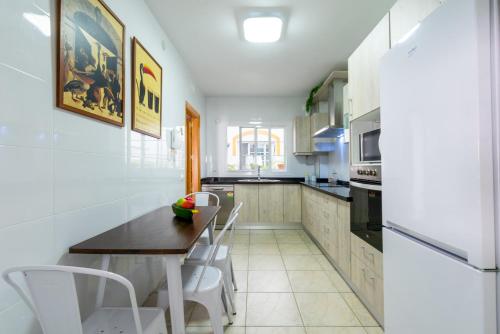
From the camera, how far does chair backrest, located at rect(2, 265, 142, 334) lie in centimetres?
78

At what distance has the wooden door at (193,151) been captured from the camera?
3.99 meters

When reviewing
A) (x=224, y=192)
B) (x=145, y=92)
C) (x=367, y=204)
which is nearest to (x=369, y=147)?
(x=367, y=204)

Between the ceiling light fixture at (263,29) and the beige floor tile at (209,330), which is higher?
the ceiling light fixture at (263,29)

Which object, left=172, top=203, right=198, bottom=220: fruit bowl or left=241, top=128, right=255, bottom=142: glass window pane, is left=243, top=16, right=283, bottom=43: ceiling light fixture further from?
left=241, top=128, right=255, bottom=142: glass window pane

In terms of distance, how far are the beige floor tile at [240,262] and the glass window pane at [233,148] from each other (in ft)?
7.52

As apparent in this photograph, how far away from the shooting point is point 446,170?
902 mm

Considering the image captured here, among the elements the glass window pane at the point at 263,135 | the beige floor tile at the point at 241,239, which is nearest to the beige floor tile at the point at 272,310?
the beige floor tile at the point at 241,239

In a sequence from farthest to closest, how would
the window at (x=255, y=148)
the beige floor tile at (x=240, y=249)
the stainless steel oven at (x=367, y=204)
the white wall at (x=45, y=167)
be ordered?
the window at (x=255, y=148), the beige floor tile at (x=240, y=249), the stainless steel oven at (x=367, y=204), the white wall at (x=45, y=167)

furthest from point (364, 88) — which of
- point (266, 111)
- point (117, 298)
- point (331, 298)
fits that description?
point (266, 111)

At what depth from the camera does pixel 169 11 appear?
2246 millimetres

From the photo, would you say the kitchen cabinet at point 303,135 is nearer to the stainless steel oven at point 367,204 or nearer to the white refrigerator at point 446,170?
the stainless steel oven at point 367,204

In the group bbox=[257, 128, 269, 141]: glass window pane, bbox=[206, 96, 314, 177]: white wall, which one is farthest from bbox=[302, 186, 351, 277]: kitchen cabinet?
bbox=[257, 128, 269, 141]: glass window pane

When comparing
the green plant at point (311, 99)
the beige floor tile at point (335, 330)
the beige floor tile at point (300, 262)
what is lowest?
the beige floor tile at point (335, 330)

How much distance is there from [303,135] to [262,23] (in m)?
2.54
